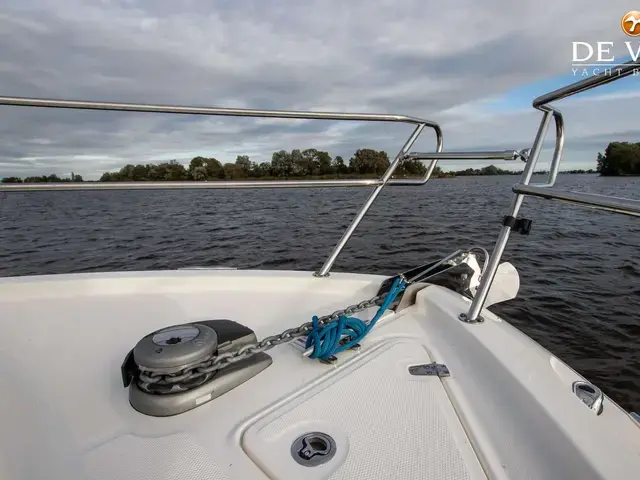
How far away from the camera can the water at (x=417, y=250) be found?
3.96 meters

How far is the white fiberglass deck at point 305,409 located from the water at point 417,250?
2.43 ft

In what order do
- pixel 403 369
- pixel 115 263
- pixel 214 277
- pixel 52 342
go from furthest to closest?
pixel 115 263, pixel 214 277, pixel 52 342, pixel 403 369

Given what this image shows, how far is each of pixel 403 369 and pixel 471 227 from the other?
29.2 feet

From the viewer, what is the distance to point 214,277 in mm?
1722

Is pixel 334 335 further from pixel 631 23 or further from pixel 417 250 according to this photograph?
pixel 417 250

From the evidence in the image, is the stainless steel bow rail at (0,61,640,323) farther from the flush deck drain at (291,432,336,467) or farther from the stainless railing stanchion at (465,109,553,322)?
the flush deck drain at (291,432,336,467)

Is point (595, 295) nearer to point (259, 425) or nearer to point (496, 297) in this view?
point (496, 297)

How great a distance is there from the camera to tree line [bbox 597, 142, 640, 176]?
38.6m

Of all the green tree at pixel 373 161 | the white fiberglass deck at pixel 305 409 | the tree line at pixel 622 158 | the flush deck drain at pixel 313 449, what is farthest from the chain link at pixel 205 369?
the tree line at pixel 622 158

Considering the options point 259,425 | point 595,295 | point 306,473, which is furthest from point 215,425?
point 595,295

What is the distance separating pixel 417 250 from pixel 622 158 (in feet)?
156

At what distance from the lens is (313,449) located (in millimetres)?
905

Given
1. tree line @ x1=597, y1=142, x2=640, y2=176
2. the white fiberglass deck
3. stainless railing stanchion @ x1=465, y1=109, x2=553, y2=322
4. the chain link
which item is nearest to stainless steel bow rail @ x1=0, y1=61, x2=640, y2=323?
stainless railing stanchion @ x1=465, y1=109, x2=553, y2=322

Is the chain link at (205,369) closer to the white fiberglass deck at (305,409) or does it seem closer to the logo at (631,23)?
the white fiberglass deck at (305,409)
